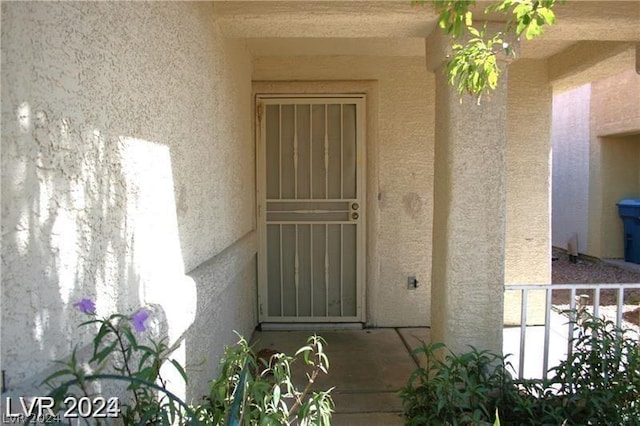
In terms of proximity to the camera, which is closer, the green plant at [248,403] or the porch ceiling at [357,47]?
the green plant at [248,403]

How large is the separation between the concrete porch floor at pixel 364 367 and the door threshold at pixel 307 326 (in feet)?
0.24

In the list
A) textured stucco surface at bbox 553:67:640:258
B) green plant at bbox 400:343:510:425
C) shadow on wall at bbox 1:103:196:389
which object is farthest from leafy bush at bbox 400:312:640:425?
textured stucco surface at bbox 553:67:640:258

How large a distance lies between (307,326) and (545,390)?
278cm

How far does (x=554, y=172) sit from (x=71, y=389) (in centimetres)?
1234

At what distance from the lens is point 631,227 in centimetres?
906

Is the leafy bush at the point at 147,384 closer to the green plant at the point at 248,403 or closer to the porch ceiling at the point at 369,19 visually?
the green plant at the point at 248,403

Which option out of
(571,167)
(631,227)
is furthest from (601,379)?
(571,167)

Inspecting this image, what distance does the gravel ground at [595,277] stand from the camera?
6580 mm

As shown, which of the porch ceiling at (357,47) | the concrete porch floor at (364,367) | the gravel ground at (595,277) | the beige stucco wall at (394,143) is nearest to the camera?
the concrete porch floor at (364,367)

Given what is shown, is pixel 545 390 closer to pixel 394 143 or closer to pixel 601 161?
pixel 394 143

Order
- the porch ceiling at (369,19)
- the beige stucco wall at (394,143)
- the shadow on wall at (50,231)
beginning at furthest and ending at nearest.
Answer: the beige stucco wall at (394,143), the porch ceiling at (369,19), the shadow on wall at (50,231)

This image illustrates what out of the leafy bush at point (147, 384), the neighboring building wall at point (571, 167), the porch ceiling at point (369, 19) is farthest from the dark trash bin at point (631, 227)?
the leafy bush at point (147, 384)

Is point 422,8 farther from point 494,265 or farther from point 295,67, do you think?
point 295,67

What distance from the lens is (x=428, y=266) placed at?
505 cm
